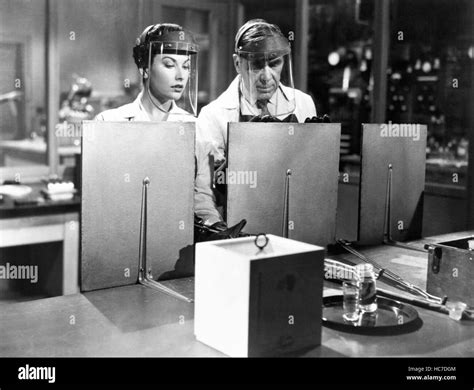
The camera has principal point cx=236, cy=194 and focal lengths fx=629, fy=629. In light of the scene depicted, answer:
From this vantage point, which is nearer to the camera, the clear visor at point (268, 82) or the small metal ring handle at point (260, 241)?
the small metal ring handle at point (260, 241)

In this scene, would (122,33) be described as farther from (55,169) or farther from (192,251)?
(192,251)

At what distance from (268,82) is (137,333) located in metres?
1.60

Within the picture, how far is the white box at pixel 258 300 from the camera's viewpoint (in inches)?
49.4

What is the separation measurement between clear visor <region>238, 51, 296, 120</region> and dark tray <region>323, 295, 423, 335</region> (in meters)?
1.31

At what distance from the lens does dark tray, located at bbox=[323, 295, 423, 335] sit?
4.70 feet

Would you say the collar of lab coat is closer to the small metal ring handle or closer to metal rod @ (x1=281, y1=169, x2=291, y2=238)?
metal rod @ (x1=281, y1=169, x2=291, y2=238)

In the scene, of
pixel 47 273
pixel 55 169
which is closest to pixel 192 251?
pixel 47 273

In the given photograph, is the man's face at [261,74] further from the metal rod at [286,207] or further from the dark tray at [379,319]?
the dark tray at [379,319]

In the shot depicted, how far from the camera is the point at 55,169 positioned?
16.2ft

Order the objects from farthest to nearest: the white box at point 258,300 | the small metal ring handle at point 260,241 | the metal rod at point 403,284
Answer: the metal rod at point 403,284, the small metal ring handle at point 260,241, the white box at point 258,300

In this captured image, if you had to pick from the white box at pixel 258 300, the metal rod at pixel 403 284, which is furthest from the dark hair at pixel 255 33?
the white box at pixel 258 300

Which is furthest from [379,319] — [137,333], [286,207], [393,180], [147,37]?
[147,37]

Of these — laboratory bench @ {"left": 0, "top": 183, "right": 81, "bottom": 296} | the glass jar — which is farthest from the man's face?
laboratory bench @ {"left": 0, "top": 183, "right": 81, "bottom": 296}
